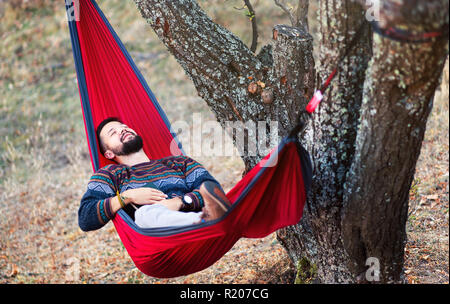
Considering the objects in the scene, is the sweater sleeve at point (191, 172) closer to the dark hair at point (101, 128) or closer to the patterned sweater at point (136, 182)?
the patterned sweater at point (136, 182)

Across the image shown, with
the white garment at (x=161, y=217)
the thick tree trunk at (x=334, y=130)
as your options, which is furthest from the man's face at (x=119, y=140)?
the thick tree trunk at (x=334, y=130)

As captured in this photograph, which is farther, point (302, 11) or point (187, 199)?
point (302, 11)

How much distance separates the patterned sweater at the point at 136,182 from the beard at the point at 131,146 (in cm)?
8

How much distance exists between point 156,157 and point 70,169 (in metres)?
2.56

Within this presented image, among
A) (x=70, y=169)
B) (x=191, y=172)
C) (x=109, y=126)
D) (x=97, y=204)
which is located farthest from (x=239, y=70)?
(x=70, y=169)

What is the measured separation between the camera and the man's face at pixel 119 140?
2.30 meters

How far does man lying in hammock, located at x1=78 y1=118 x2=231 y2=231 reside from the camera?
6.34 ft

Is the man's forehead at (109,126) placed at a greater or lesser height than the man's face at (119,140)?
greater

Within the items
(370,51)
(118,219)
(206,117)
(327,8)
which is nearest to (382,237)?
(370,51)

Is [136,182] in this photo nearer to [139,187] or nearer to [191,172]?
[139,187]

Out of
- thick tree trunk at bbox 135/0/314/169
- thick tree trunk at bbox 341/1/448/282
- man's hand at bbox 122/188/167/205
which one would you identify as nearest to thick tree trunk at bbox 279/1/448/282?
thick tree trunk at bbox 341/1/448/282

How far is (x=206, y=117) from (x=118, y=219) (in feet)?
11.5

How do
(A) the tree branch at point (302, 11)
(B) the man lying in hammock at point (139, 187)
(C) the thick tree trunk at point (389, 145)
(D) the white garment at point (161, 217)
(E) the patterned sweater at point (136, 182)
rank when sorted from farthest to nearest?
(A) the tree branch at point (302, 11)
(E) the patterned sweater at point (136, 182)
(B) the man lying in hammock at point (139, 187)
(D) the white garment at point (161, 217)
(C) the thick tree trunk at point (389, 145)

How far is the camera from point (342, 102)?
168 centimetres
